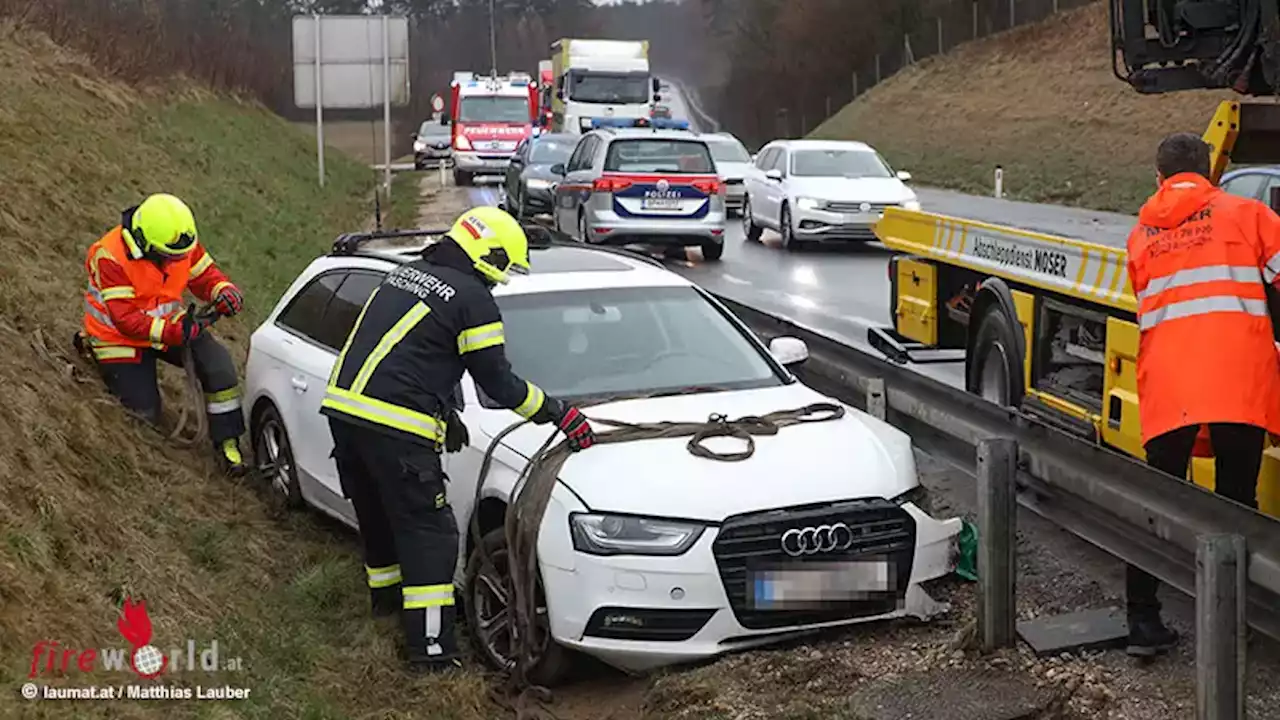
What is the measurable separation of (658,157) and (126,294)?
13283 mm

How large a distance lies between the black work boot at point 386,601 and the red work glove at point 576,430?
1.11 meters

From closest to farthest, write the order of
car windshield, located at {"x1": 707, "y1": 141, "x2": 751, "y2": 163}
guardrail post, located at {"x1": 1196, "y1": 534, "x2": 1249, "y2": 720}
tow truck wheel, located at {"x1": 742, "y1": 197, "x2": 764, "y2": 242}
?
1. guardrail post, located at {"x1": 1196, "y1": 534, "x2": 1249, "y2": 720}
2. tow truck wheel, located at {"x1": 742, "y1": 197, "x2": 764, "y2": 242}
3. car windshield, located at {"x1": 707, "y1": 141, "x2": 751, "y2": 163}

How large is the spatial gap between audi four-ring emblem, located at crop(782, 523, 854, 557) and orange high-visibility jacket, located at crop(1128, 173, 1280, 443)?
118 cm

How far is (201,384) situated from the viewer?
26.5 ft

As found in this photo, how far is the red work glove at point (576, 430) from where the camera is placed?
5.48m

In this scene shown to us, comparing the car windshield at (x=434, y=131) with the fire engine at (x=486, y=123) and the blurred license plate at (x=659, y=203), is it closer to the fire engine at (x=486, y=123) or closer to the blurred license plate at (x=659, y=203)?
the fire engine at (x=486, y=123)

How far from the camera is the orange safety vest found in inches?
300

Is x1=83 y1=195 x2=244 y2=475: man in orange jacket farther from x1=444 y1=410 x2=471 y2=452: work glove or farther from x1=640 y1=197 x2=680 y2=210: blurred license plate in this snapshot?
x1=640 y1=197 x2=680 y2=210: blurred license plate

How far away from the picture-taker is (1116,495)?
4.69 m

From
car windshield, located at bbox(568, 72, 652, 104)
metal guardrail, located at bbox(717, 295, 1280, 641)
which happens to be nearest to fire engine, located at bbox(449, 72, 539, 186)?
car windshield, located at bbox(568, 72, 652, 104)

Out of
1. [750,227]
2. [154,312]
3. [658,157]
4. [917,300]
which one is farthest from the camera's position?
[750,227]

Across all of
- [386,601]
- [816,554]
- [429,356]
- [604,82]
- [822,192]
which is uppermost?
[604,82]

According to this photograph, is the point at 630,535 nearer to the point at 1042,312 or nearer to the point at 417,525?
the point at 417,525

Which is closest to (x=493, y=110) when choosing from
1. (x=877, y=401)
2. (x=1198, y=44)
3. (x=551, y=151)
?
(x=551, y=151)
